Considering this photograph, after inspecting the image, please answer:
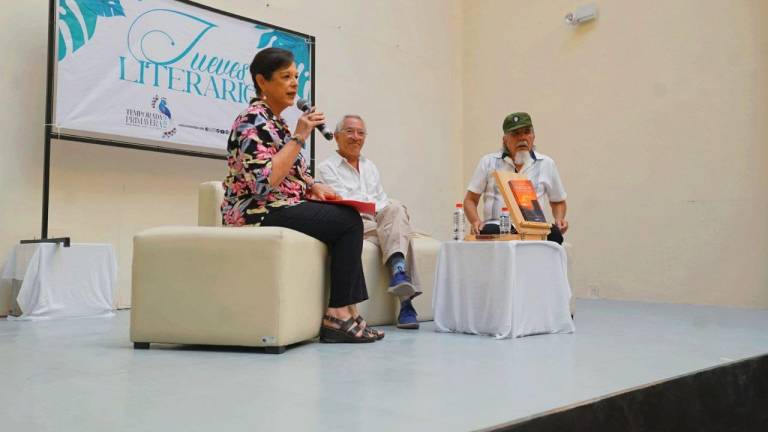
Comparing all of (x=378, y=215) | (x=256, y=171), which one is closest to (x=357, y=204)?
(x=256, y=171)

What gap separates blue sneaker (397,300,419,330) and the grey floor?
12 centimetres

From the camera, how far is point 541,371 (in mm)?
1796

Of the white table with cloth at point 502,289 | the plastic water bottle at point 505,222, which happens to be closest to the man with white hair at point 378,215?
the white table with cloth at point 502,289

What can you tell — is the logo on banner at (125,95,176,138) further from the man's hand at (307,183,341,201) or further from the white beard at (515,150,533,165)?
the white beard at (515,150,533,165)

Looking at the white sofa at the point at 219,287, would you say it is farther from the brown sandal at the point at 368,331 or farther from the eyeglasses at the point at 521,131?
the eyeglasses at the point at 521,131

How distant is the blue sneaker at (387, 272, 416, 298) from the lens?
2861 millimetres

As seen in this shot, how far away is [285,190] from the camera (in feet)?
7.64

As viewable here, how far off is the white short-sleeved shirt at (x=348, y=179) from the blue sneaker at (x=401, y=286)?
541 mm

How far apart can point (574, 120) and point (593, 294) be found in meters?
1.42

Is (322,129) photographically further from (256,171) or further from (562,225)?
(562,225)

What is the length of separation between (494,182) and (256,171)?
146 cm

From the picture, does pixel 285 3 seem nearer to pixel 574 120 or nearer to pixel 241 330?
pixel 574 120

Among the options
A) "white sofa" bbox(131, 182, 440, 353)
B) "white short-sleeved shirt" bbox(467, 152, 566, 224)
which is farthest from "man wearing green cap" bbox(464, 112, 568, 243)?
"white sofa" bbox(131, 182, 440, 353)

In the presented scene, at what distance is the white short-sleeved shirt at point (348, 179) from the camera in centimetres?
338
